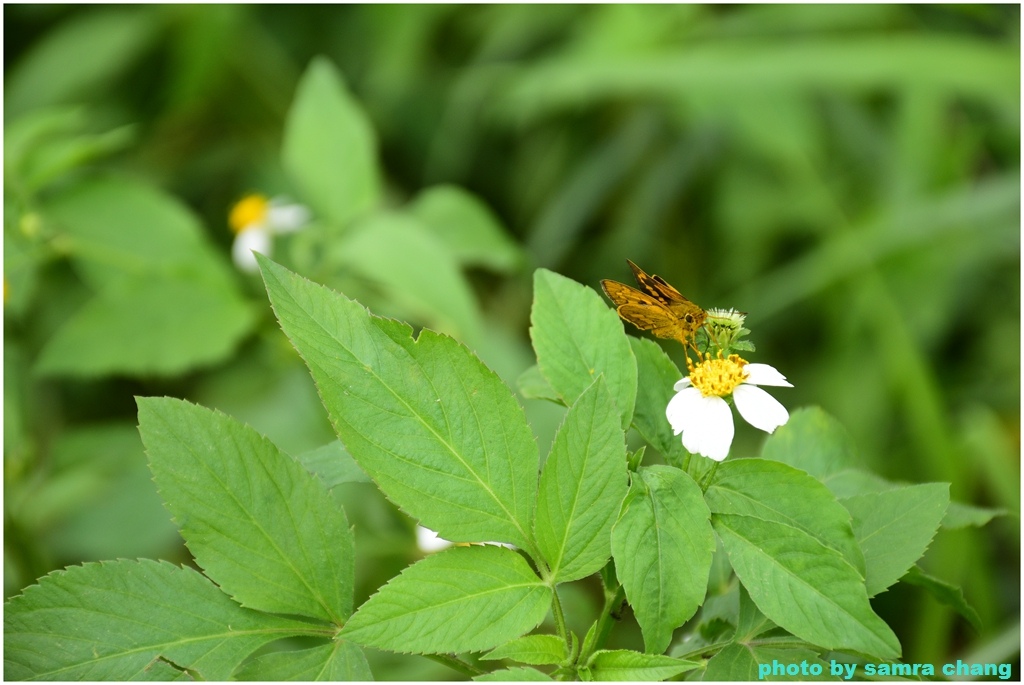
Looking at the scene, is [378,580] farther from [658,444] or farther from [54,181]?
[658,444]

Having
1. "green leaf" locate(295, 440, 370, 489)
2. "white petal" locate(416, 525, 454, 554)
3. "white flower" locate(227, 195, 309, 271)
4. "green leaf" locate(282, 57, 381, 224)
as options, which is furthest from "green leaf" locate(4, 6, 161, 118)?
"green leaf" locate(295, 440, 370, 489)

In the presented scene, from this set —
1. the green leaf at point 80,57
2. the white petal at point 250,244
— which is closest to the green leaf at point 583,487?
the white petal at point 250,244

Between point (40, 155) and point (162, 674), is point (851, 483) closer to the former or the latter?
point (162, 674)

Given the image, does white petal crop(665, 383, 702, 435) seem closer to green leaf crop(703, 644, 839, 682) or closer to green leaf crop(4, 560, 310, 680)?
green leaf crop(703, 644, 839, 682)

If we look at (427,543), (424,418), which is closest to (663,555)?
(424,418)

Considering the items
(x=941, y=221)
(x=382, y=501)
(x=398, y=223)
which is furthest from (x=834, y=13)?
(x=382, y=501)

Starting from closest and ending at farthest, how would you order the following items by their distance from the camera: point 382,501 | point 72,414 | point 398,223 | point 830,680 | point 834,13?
1. point 830,680
2. point 398,223
3. point 382,501
4. point 72,414
5. point 834,13
